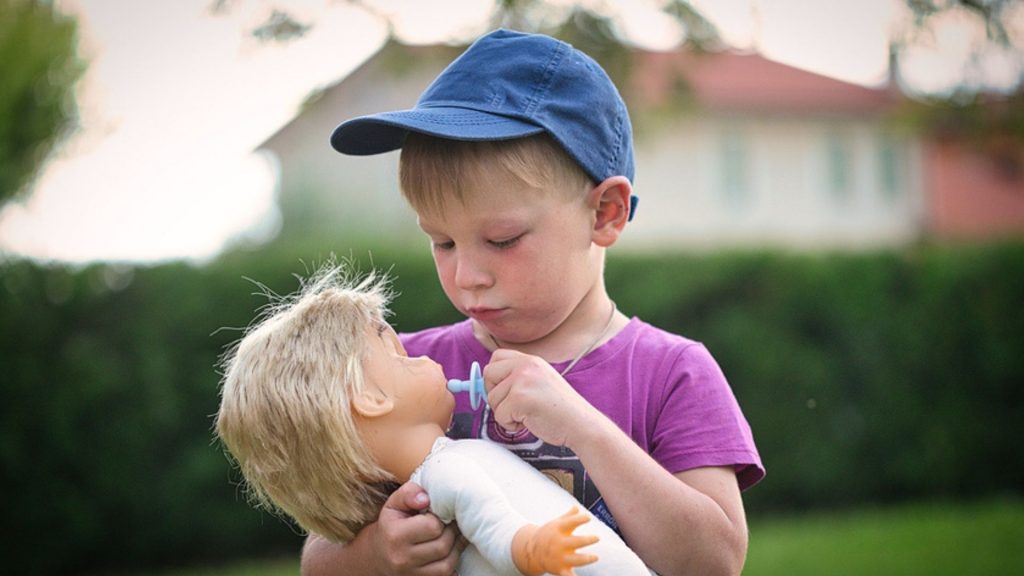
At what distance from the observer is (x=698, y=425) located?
2.15 metres

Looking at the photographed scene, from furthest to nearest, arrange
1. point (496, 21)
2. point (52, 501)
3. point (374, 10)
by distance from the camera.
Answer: point (52, 501)
point (496, 21)
point (374, 10)

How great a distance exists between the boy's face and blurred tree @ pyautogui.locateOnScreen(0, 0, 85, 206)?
11.5 m

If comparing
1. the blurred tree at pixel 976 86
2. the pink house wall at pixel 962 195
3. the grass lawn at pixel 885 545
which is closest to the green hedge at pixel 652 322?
the grass lawn at pixel 885 545

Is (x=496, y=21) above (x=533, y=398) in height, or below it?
above

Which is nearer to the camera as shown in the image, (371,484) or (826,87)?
(371,484)

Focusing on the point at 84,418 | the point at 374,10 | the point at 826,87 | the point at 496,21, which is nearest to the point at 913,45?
the point at 496,21

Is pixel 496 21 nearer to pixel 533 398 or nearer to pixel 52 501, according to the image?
pixel 533 398

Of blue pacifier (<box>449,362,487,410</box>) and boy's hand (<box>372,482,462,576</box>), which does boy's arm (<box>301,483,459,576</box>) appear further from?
blue pacifier (<box>449,362,487,410</box>)

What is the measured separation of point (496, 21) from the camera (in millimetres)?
4625

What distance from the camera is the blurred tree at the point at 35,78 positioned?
41.5 feet

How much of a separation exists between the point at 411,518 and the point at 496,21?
301 cm

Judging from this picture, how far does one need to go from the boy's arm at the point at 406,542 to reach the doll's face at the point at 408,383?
0.16m

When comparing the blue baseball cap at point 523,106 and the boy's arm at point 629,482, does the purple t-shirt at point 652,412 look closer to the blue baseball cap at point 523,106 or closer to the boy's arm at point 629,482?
the boy's arm at point 629,482

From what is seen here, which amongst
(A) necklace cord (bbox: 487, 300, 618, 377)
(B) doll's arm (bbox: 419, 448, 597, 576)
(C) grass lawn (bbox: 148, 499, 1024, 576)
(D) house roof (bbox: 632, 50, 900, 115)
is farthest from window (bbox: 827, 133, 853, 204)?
(B) doll's arm (bbox: 419, 448, 597, 576)
